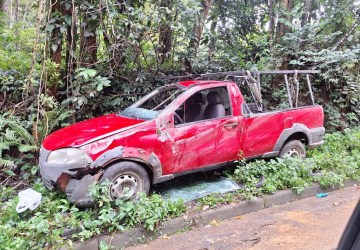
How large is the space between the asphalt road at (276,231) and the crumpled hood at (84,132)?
1526 mm

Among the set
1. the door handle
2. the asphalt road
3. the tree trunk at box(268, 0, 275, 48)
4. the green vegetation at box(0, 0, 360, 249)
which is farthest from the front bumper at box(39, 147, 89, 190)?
the tree trunk at box(268, 0, 275, 48)

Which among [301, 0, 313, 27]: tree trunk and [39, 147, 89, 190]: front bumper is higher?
[301, 0, 313, 27]: tree trunk

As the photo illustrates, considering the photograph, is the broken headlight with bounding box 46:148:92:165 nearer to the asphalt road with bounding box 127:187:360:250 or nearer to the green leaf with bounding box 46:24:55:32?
the asphalt road with bounding box 127:187:360:250

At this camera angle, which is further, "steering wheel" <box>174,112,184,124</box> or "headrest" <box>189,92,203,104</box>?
"headrest" <box>189,92,203,104</box>

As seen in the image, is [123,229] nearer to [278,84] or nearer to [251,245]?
[251,245]

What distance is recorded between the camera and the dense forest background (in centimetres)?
592

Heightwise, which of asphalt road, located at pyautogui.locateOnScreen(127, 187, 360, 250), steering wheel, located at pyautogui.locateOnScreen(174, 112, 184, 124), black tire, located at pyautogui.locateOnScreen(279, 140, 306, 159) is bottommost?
asphalt road, located at pyautogui.locateOnScreen(127, 187, 360, 250)

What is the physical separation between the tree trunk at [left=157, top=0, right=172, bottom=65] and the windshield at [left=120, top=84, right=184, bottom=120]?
167 centimetres

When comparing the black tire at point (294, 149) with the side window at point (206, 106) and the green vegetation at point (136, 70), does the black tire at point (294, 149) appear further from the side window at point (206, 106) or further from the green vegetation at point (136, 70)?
the side window at point (206, 106)

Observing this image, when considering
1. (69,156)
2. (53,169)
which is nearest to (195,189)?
(69,156)

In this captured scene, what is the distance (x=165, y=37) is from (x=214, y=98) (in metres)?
2.77

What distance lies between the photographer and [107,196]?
398 centimetres

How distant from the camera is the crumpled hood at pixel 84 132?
13.7ft

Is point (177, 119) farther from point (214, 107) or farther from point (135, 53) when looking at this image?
point (135, 53)
